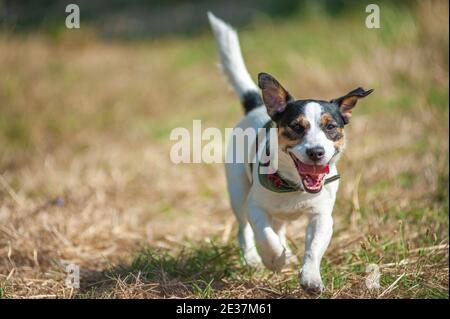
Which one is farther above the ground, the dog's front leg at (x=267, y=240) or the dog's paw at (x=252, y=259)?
the dog's front leg at (x=267, y=240)

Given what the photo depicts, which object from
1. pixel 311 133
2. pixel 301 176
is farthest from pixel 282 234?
pixel 311 133

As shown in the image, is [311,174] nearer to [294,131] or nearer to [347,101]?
[294,131]

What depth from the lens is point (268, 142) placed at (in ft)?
14.0

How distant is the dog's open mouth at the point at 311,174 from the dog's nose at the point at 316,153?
11 centimetres

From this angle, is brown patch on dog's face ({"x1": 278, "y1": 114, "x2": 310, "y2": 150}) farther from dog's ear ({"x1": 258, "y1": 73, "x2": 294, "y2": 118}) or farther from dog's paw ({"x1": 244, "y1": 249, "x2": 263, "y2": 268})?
dog's paw ({"x1": 244, "y1": 249, "x2": 263, "y2": 268})

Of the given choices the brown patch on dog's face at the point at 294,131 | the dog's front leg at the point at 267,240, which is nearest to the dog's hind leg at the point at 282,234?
the dog's front leg at the point at 267,240

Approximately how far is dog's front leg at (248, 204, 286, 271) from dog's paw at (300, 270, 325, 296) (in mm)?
326

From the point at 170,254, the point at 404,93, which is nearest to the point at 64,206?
the point at 170,254

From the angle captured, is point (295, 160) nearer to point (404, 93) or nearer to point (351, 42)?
point (404, 93)

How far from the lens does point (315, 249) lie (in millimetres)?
3932

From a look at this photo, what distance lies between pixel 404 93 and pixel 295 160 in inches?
198

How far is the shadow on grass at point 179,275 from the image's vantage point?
4188 millimetres

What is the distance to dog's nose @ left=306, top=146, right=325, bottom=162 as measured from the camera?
12.2 feet

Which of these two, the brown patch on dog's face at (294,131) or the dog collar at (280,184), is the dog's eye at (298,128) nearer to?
the brown patch on dog's face at (294,131)
